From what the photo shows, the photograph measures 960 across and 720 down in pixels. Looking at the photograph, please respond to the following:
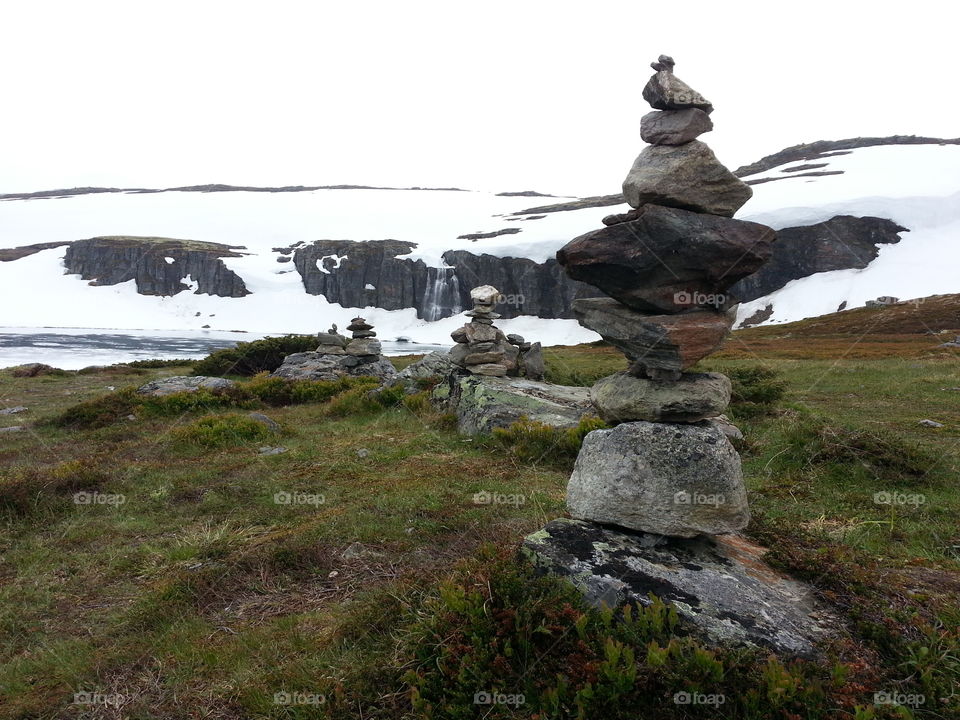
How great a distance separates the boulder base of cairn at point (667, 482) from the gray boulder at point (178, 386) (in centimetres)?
1701

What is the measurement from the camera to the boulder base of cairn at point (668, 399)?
5.43 metres

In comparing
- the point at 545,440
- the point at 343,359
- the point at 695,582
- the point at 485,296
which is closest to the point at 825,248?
the point at 343,359

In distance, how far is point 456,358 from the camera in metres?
18.0

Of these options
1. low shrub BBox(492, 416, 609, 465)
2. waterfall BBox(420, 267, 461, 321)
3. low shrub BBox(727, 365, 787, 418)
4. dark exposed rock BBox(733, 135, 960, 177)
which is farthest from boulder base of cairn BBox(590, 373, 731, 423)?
dark exposed rock BBox(733, 135, 960, 177)

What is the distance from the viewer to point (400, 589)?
514 centimetres

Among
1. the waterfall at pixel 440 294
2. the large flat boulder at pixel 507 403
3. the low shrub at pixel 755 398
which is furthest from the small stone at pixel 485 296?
the waterfall at pixel 440 294

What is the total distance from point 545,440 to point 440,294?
313ft

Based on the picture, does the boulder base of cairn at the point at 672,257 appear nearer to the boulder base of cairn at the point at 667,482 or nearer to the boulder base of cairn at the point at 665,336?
the boulder base of cairn at the point at 665,336

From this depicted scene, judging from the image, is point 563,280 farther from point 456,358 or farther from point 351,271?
point 456,358

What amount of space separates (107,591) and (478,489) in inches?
208

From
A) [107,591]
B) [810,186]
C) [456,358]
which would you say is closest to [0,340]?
[456,358]

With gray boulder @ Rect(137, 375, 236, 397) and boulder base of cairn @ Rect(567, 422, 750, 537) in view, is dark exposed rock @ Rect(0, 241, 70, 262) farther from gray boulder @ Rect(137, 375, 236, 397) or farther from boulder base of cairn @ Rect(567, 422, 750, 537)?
boulder base of cairn @ Rect(567, 422, 750, 537)

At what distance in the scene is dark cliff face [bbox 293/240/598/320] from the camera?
9688 cm

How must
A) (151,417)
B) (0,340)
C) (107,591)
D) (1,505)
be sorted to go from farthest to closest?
(0,340), (151,417), (1,505), (107,591)
